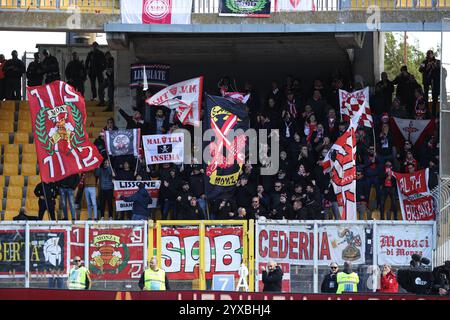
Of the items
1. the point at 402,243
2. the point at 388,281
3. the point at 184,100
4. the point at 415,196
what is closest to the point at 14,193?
the point at 184,100

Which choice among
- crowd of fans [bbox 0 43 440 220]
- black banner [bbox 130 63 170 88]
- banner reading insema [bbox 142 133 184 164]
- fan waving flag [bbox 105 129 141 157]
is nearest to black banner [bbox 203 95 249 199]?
crowd of fans [bbox 0 43 440 220]

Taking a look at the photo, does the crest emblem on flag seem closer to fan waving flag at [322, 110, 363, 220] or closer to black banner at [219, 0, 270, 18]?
black banner at [219, 0, 270, 18]

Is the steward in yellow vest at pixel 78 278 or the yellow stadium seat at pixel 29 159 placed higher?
the yellow stadium seat at pixel 29 159

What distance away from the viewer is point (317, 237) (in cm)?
2850

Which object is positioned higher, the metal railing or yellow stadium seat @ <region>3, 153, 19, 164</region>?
the metal railing

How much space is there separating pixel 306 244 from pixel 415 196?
3608 mm

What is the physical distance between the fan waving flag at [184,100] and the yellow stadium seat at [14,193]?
3661mm

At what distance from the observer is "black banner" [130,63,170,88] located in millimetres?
34750

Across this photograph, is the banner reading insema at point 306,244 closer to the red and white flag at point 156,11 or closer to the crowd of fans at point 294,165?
the crowd of fans at point 294,165

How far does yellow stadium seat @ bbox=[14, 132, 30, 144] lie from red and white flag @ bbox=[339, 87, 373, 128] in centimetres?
768

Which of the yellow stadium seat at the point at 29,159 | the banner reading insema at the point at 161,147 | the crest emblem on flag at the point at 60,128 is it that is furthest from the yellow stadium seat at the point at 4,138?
the banner reading insema at the point at 161,147

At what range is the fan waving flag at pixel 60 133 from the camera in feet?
102
